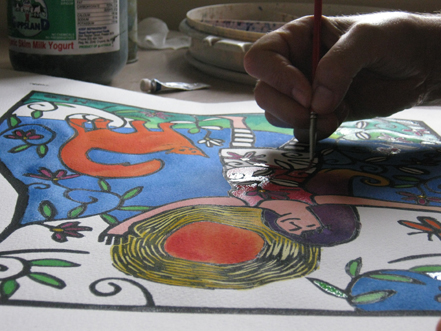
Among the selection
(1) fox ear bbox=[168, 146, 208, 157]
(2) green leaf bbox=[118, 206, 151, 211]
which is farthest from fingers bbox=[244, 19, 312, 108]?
(2) green leaf bbox=[118, 206, 151, 211]

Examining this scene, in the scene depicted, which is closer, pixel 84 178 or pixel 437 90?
Answer: pixel 84 178

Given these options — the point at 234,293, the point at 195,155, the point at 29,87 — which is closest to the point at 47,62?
the point at 29,87

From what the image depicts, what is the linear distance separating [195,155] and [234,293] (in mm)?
244

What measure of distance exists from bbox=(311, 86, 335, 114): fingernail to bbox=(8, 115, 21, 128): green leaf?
1.11ft

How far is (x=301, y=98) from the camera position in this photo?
52 centimetres

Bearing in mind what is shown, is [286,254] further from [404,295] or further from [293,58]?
[293,58]

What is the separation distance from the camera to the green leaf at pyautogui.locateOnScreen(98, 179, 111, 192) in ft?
1.43

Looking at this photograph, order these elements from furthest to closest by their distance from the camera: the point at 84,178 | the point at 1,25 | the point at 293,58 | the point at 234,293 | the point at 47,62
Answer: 1. the point at 1,25
2. the point at 47,62
3. the point at 293,58
4. the point at 84,178
5. the point at 234,293

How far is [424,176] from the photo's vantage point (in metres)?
0.49

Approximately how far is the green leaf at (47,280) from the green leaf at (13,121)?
11.2 inches

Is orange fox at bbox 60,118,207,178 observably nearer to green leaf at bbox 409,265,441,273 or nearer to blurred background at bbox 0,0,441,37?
green leaf at bbox 409,265,441,273

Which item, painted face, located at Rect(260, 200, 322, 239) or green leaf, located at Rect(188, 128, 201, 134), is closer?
painted face, located at Rect(260, 200, 322, 239)

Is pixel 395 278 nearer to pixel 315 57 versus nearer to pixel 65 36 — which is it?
pixel 315 57

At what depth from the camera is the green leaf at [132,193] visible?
16.8 inches
